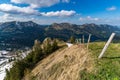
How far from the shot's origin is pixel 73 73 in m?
24.5

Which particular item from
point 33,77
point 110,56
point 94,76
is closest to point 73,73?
point 94,76

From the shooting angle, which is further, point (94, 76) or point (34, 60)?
point (34, 60)

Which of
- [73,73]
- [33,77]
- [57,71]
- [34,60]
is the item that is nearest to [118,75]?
[73,73]

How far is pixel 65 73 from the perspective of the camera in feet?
87.1

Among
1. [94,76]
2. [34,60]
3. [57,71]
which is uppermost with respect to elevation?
[94,76]

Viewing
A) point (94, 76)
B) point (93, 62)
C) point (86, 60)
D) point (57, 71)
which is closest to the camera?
point (94, 76)

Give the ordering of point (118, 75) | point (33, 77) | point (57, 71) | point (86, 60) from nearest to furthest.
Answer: point (118, 75)
point (86, 60)
point (57, 71)
point (33, 77)

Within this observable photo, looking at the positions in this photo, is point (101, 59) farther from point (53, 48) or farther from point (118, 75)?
point (53, 48)

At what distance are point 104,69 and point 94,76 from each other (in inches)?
63.7

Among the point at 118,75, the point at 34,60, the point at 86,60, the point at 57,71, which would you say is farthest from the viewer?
the point at 34,60

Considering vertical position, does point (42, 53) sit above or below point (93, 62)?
below

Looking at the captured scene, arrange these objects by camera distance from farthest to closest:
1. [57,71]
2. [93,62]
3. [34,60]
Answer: [34,60] → [57,71] → [93,62]

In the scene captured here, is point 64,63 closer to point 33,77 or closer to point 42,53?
point 33,77

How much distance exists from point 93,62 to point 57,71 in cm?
790
